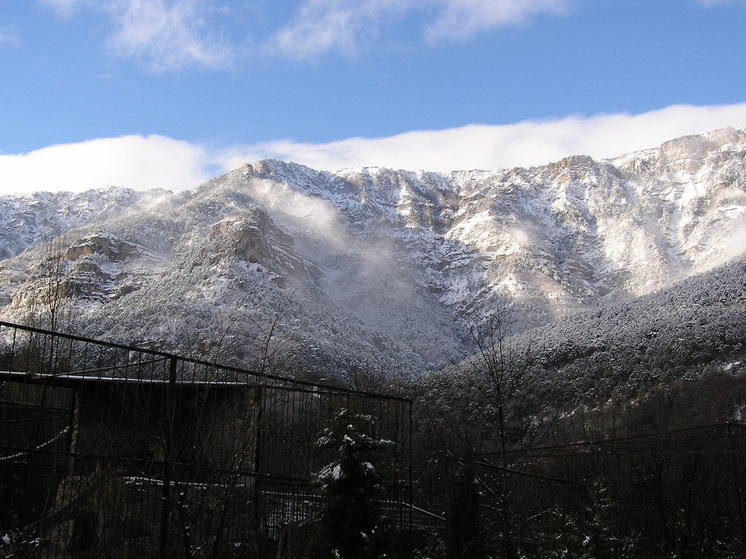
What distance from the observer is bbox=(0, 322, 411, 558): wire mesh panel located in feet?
27.0

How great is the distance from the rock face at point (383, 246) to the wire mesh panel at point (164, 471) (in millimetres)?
32954

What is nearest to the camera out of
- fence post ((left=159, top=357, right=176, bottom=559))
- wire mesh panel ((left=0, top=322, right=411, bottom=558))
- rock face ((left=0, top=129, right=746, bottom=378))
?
fence post ((left=159, top=357, right=176, bottom=559))

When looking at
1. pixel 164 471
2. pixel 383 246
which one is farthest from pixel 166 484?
pixel 383 246

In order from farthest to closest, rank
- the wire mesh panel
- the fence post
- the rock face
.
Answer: the rock face, the wire mesh panel, the fence post

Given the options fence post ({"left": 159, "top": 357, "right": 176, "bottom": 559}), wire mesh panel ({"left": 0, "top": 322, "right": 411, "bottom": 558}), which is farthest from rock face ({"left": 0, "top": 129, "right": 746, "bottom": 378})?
fence post ({"left": 159, "top": 357, "right": 176, "bottom": 559})

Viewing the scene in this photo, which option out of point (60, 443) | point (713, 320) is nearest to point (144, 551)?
point (60, 443)

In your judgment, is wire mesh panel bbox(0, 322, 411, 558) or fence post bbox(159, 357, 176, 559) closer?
fence post bbox(159, 357, 176, 559)

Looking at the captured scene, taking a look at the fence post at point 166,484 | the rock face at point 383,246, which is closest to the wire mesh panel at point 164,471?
the fence post at point 166,484

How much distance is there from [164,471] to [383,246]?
13314cm

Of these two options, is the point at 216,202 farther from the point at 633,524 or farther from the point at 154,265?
the point at 633,524

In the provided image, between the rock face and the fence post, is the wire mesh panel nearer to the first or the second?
the fence post

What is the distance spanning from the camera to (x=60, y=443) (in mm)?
12414

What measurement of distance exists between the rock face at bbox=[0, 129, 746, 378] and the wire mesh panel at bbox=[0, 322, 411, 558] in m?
33.0

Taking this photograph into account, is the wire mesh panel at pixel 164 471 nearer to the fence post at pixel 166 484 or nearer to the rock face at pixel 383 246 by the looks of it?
the fence post at pixel 166 484
